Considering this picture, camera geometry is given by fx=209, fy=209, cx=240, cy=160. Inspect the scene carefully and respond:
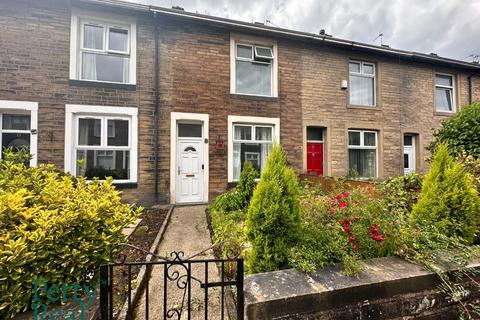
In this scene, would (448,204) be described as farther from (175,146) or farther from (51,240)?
(175,146)

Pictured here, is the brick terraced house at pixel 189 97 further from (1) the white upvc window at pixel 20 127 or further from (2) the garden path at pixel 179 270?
(2) the garden path at pixel 179 270

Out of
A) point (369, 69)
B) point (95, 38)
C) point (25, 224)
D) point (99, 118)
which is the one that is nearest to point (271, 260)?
point (25, 224)

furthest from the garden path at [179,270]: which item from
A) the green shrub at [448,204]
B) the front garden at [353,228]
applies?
the green shrub at [448,204]

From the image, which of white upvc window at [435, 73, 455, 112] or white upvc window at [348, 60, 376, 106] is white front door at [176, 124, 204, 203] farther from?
white upvc window at [435, 73, 455, 112]

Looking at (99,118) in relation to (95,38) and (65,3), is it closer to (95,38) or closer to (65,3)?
(95,38)

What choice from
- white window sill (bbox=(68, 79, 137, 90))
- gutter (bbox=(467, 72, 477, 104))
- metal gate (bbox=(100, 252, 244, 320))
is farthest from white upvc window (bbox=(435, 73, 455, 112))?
white window sill (bbox=(68, 79, 137, 90))

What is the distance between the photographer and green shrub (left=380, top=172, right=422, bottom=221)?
3504mm

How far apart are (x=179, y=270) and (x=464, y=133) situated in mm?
7332

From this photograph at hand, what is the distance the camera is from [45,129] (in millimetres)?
5523

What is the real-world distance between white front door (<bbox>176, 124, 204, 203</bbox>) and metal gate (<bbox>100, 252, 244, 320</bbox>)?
373 centimetres

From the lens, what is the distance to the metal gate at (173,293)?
149cm

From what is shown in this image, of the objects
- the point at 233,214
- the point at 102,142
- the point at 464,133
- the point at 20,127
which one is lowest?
the point at 233,214

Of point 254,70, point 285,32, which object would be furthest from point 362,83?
point 254,70

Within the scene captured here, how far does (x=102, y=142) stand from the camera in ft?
19.5
